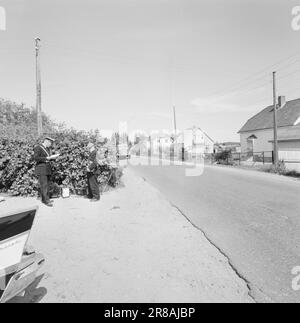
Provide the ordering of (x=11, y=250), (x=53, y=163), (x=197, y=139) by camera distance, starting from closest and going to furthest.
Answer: (x=11, y=250) → (x=53, y=163) → (x=197, y=139)

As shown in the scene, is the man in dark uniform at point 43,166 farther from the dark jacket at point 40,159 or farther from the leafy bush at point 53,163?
the leafy bush at point 53,163

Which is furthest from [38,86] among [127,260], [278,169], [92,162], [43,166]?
[278,169]

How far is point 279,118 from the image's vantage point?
130ft

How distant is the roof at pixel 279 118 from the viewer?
37278 millimetres

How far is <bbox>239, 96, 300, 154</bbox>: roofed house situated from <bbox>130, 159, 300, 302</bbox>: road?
986 inches

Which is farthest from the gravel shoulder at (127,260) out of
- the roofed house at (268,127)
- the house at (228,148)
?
the roofed house at (268,127)

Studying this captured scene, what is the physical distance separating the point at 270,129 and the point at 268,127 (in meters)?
0.45

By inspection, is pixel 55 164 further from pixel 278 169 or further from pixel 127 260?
pixel 278 169

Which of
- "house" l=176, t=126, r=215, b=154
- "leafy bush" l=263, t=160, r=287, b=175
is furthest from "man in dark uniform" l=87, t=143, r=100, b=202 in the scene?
"house" l=176, t=126, r=215, b=154

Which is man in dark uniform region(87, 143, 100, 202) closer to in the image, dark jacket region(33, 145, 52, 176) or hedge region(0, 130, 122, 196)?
hedge region(0, 130, 122, 196)

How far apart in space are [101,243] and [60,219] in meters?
Answer: 1.95

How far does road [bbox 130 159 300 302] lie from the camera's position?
364cm
